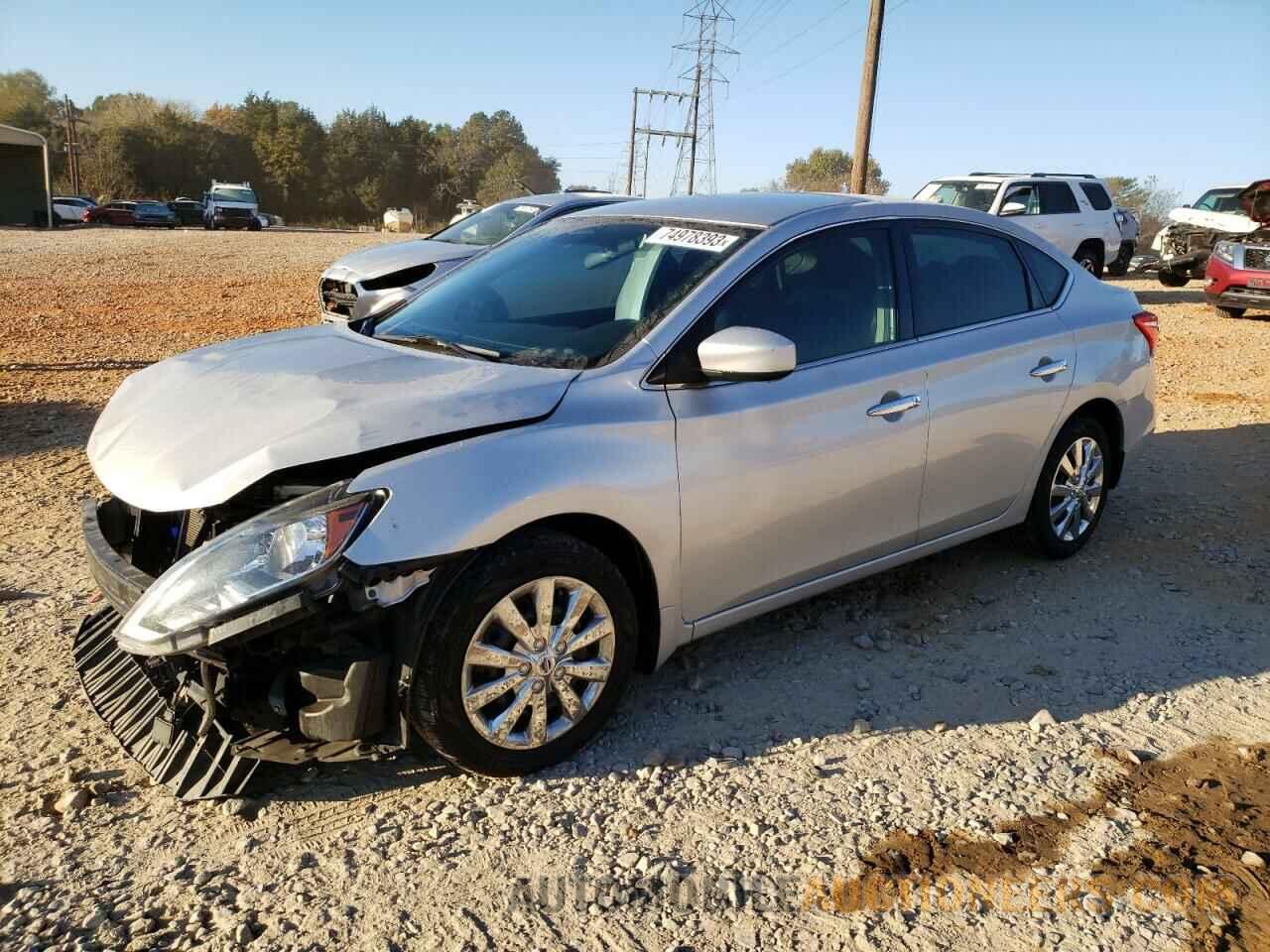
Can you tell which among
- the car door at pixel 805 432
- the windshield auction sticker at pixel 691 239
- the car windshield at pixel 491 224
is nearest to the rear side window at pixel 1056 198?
the car windshield at pixel 491 224

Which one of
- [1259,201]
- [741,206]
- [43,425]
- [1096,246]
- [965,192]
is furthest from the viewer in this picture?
[1096,246]

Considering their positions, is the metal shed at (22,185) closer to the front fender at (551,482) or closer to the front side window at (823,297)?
the front side window at (823,297)

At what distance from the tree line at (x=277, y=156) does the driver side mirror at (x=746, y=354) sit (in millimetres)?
55825

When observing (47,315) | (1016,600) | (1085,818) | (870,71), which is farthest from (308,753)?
(870,71)

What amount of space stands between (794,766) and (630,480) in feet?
3.56

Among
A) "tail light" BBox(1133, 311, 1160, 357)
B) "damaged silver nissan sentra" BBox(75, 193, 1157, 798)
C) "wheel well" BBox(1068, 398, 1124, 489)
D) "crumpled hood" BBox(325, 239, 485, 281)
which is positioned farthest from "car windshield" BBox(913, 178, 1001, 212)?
"damaged silver nissan sentra" BBox(75, 193, 1157, 798)

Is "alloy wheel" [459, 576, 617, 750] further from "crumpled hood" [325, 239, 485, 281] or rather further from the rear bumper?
the rear bumper

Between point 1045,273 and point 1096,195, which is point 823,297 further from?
point 1096,195

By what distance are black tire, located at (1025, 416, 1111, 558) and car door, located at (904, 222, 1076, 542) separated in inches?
7.1

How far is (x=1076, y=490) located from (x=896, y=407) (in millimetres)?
1681

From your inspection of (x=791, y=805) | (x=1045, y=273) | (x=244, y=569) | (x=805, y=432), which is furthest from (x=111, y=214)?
(x=791, y=805)

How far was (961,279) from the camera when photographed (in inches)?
180

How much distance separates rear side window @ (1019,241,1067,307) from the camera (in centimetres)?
496

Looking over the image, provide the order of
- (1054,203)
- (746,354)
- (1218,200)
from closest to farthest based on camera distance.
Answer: (746,354), (1054,203), (1218,200)
